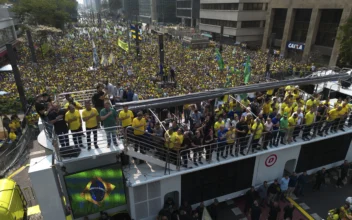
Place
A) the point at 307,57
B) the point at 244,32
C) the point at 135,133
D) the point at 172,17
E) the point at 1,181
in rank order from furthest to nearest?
the point at 172,17, the point at 244,32, the point at 307,57, the point at 1,181, the point at 135,133

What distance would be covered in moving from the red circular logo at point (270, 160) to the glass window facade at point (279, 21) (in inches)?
1743

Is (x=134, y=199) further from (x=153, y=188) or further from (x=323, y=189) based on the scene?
(x=323, y=189)

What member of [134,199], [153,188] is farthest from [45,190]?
[153,188]

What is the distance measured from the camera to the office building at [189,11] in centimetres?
8539

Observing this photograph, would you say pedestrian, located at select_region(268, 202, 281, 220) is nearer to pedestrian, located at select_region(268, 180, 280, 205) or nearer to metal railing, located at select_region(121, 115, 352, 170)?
pedestrian, located at select_region(268, 180, 280, 205)

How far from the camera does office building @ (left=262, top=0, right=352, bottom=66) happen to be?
121 feet

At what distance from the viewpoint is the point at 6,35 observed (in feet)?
147

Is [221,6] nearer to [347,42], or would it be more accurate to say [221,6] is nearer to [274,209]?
[347,42]

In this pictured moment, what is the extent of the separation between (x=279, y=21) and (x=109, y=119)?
49519 mm

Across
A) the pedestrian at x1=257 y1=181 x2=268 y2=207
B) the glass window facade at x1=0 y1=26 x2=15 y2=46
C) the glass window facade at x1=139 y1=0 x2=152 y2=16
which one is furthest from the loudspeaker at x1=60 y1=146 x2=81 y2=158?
the glass window facade at x1=139 y1=0 x2=152 y2=16

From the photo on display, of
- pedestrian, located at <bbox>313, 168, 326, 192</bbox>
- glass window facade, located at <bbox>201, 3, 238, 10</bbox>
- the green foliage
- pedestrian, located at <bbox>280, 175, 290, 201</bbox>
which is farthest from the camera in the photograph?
glass window facade, located at <bbox>201, 3, 238, 10</bbox>

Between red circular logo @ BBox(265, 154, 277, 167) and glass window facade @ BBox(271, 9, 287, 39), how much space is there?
1743 inches

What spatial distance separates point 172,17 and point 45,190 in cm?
11654

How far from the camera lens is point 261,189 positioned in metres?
10.8
